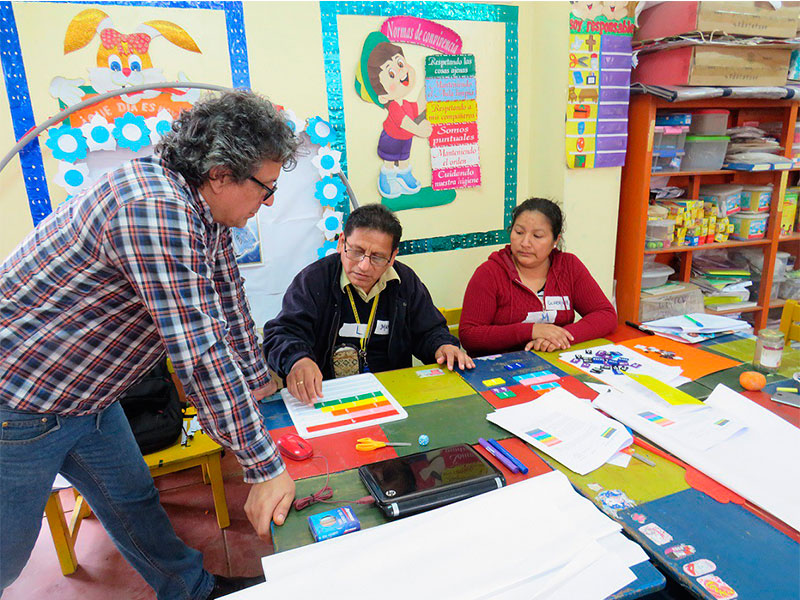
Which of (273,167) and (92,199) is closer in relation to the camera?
(92,199)

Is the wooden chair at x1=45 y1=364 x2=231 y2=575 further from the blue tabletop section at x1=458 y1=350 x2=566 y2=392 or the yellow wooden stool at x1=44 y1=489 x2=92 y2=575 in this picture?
the blue tabletop section at x1=458 y1=350 x2=566 y2=392

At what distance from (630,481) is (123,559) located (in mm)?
1889

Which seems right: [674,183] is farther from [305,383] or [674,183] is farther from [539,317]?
[305,383]

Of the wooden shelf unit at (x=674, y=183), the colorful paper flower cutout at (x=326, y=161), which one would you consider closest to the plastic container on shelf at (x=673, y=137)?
the wooden shelf unit at (x=674, y=183)

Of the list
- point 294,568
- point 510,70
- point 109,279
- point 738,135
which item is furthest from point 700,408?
point 738,135

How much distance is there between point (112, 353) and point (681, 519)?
121cm

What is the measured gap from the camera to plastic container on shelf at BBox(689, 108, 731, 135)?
3.03m

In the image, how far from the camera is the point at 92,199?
3.17 ft

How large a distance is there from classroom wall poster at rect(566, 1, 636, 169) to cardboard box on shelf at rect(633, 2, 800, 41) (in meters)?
0.21

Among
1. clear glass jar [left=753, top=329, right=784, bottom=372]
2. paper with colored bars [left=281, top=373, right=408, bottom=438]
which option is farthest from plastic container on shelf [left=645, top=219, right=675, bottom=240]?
paper with colored bars [left=281, top=373, right=408, bottom=438]

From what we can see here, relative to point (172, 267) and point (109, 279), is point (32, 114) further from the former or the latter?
point (172, 267)

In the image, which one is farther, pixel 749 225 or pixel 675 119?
pixel 749 225

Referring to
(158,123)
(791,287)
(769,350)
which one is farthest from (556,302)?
(791,287)

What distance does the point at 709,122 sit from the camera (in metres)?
3.06
